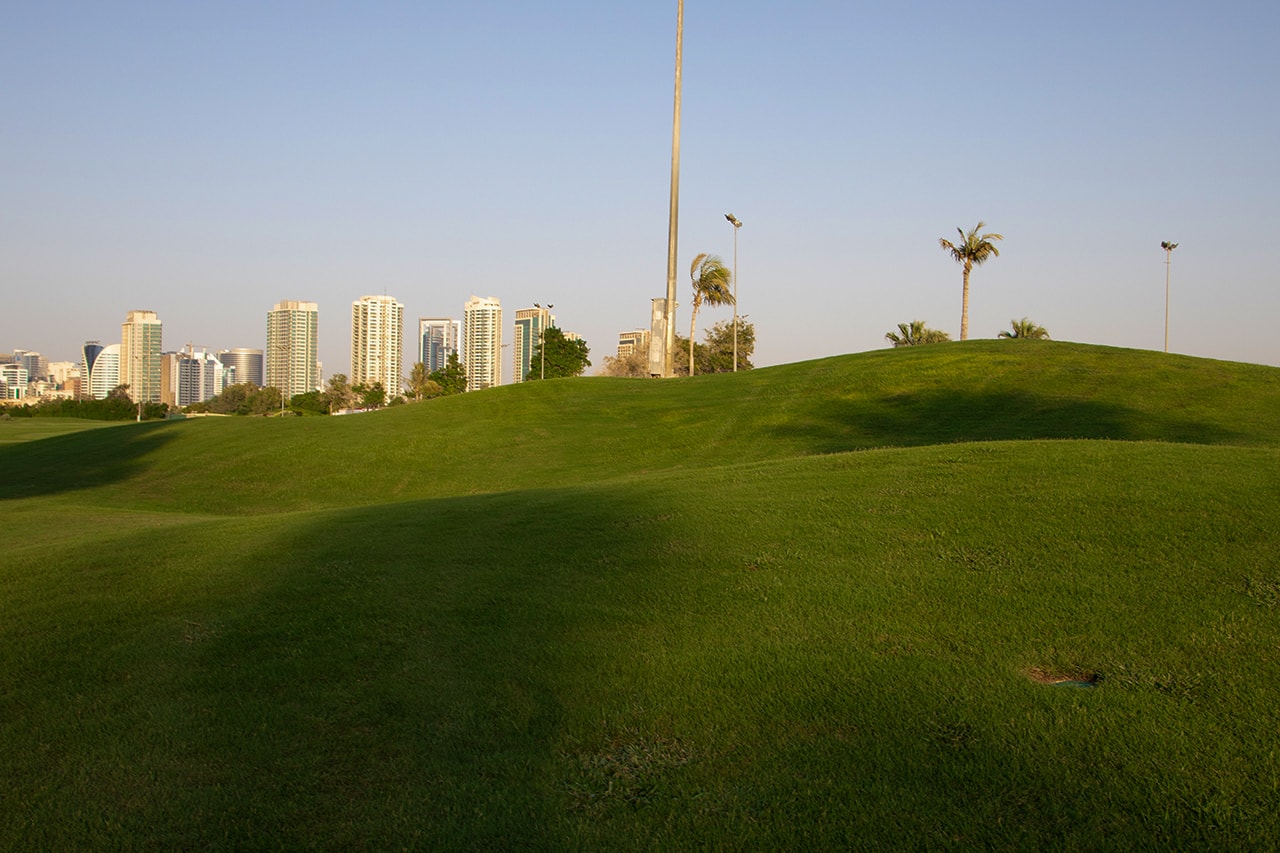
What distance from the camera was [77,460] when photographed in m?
25.8

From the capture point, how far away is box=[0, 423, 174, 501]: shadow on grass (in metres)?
22.2

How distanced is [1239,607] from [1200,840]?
2.84 m

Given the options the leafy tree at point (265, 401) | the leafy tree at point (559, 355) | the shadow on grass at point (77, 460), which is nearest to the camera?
the shadow on grass at point (77, 460)

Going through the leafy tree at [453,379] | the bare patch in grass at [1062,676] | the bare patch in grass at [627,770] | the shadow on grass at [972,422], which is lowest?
the bare patch in grass at [627,770]

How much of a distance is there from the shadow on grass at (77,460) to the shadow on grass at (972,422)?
17.3 m

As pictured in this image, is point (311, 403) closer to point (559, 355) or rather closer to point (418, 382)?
point (418, 382)

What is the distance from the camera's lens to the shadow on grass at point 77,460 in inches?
873

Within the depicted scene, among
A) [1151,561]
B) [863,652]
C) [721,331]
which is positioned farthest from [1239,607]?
[721,331]

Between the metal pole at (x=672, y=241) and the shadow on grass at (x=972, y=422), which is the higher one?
the metal pole at (x=672, y=241)

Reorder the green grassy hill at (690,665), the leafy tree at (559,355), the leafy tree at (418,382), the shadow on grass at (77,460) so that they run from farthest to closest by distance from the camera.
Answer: the leafy tree at (418,382) → the leafy tree at (559,355) → the shadow on grass at (77,460) → the green grassy hill at (690,665)

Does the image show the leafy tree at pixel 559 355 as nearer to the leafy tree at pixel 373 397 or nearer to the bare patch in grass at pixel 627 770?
the leafy tree at pixel 373 397

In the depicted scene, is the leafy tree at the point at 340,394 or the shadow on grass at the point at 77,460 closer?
the shadow on grass at the point at 77,460

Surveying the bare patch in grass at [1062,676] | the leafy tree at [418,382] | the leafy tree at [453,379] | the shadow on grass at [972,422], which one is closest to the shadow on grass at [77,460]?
the shadow on grass at [972,422]

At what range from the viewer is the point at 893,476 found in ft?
34.6
